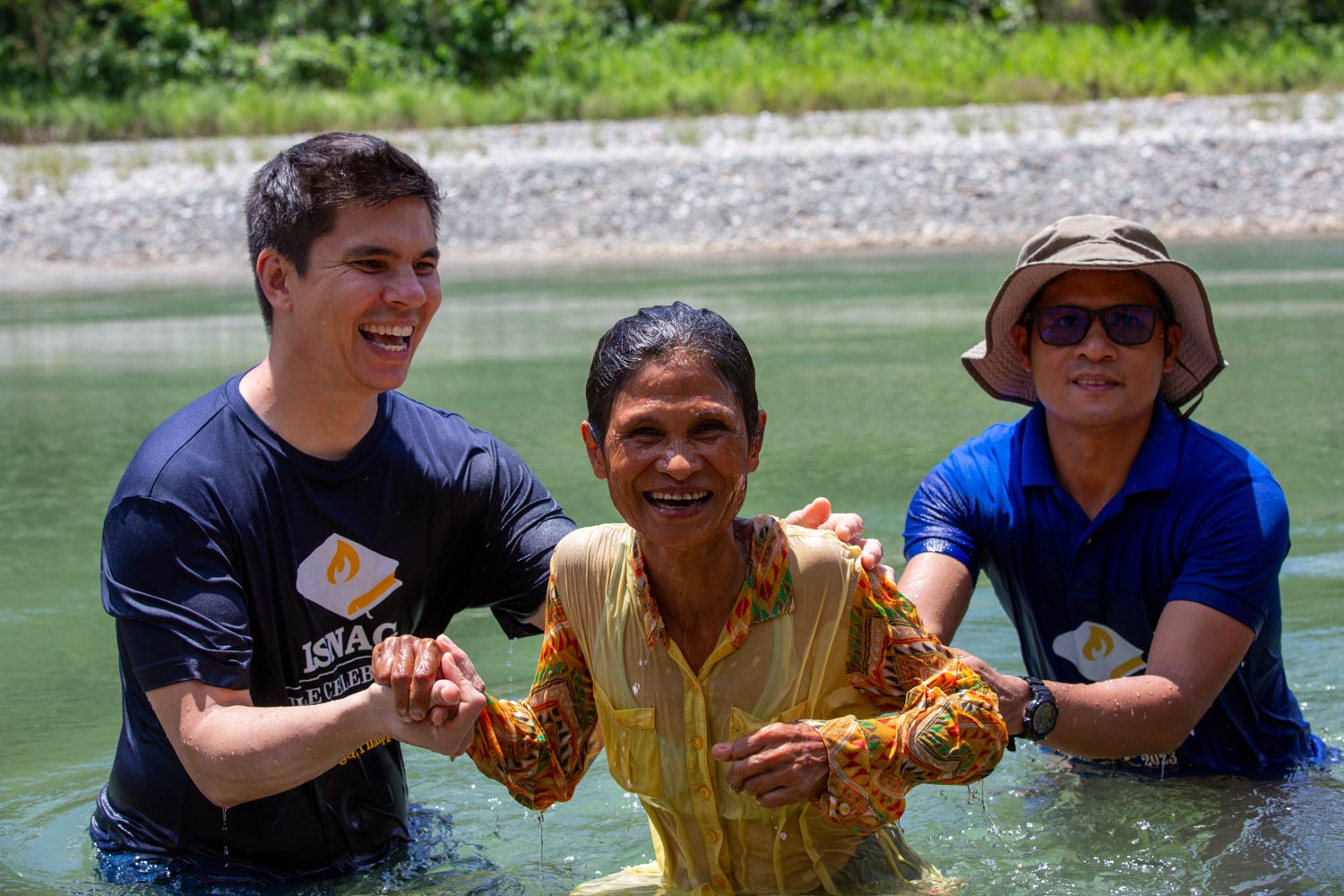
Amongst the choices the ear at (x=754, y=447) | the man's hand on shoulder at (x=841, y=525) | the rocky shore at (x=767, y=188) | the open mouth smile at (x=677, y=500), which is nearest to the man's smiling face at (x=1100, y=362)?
the man's hand on shoulder at (x=841, y=525)

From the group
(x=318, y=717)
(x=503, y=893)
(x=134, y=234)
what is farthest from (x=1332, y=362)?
(x=134, y=234)

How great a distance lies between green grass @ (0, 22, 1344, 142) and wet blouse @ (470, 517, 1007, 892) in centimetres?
2501

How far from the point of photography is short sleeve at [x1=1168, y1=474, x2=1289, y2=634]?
3998mm

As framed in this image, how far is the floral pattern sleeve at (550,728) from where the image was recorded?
11.0ft

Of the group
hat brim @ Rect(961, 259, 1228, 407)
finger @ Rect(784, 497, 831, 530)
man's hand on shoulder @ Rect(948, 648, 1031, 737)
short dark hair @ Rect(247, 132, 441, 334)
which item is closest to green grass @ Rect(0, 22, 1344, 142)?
hat brim @ Rect(961, 259, 1228, 407)

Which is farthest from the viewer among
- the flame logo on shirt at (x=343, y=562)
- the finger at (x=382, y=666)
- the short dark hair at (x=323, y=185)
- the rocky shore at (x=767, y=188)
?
the rocky shore at (x=767, y=188)

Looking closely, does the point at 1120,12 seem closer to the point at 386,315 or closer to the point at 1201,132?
the point at 1201,132

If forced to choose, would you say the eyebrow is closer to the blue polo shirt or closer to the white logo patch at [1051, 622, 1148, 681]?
the blue polo shirt

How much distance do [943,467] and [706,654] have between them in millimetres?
1389

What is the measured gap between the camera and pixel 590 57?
33.7m

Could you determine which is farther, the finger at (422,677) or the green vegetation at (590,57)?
the green vegetation at (590,57)

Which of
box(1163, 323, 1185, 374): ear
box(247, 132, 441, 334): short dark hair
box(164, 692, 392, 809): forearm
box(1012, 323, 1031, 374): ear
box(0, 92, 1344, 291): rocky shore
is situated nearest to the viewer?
box(164, 692, 392, 809): forearm

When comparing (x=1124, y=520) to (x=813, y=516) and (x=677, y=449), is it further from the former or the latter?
(x=677, y=449)

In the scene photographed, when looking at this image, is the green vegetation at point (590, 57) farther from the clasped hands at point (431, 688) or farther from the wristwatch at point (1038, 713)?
the clasped hands at point (431, 688)
